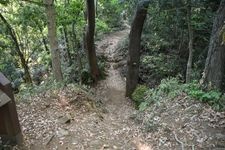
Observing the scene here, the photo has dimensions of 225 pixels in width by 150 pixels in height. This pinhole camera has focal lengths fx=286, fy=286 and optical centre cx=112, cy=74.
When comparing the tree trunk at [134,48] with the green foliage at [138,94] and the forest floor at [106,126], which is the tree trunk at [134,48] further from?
the forest floor at [106,126]

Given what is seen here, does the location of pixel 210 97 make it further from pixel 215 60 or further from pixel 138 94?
pixel 138 94

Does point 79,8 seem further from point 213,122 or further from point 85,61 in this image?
Answer: point 213,122

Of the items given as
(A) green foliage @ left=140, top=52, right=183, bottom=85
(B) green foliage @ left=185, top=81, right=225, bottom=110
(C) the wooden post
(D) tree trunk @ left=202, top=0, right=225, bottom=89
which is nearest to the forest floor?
(B) green foliage @ left=185, top=81, right=225, bottom=110

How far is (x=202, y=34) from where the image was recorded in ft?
37.7

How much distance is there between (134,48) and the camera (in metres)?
12.3

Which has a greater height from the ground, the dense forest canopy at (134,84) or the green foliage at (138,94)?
the dense forest canopy at (134,84)

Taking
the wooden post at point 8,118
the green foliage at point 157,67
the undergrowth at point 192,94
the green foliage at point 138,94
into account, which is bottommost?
the green foliage at point 138,94

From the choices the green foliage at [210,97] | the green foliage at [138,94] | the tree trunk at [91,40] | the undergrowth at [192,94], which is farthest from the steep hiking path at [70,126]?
the tree trunk at [91,40]

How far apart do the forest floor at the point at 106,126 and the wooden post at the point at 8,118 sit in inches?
22.6

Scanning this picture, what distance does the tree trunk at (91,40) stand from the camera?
509 inches

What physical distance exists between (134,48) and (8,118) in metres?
8.00

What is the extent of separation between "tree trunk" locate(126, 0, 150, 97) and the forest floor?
417 cm

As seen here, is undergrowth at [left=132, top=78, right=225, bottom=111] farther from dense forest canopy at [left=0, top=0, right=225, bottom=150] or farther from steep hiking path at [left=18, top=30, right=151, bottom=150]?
steep hiking path at [left=18, top=30, right=151, bottom=150]

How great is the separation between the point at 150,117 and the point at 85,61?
1019cm
